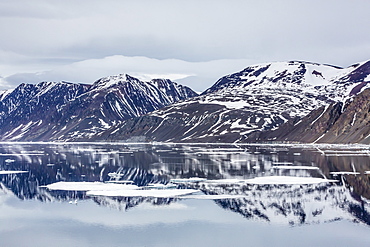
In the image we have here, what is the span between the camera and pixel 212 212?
175 feet

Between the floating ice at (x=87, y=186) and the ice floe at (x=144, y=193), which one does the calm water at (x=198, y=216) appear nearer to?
the ice floe at (x=144, y=193)

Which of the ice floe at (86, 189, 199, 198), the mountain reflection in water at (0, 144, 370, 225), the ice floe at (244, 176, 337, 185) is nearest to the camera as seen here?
the mountain reflection in water at (0, 144, 370, 225)

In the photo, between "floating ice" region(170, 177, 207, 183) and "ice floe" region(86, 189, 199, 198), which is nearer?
"ice floe" region(86, 189, 199, 198)

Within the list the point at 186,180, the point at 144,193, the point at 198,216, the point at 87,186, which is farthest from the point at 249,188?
the point at 87,186

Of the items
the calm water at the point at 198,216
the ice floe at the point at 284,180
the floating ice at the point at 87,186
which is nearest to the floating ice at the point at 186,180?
the calm water at the point at 198,216

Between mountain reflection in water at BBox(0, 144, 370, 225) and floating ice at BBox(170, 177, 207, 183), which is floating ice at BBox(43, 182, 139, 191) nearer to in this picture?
mountain reflection in water at BBox(0, 144, 370, 225)

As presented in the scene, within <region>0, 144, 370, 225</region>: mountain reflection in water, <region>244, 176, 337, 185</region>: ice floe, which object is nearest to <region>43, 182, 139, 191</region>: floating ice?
<region>0, 144, 370, 225</region>: mountain reflection in water

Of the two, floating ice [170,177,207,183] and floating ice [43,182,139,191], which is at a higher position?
floating ice [43,182,139,191]

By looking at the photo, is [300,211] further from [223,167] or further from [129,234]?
[223,167]

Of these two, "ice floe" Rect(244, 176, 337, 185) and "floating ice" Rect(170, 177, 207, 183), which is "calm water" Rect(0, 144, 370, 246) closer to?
"floating ice" Rect(170, 177, 207, 183)

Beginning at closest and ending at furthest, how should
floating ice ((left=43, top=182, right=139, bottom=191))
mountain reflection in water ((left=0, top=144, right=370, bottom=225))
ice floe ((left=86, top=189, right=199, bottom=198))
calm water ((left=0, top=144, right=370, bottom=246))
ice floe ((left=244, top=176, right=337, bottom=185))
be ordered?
calm water ((left=0, top=144, right=370, bottom=246)), mountain reflection in water ((left=0, top=144, right=370, bottom=225)), ice floe ((left=86, top=189, right=199, bottom=198)), floating ice ((left=43, top=182, right=139, bottom=191)), ice floe ((left=244, top=176, right=337, bottom=185))

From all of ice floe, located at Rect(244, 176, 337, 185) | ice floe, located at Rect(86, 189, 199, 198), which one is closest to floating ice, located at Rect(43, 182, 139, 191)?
ice floe, located at Rect(86, 189, 199, 198)

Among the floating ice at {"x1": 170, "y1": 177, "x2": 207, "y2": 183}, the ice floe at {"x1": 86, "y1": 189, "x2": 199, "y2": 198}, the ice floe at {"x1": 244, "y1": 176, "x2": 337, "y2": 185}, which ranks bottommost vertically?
the ice floe at {"x1": 244, "y1": 176, "x2": 337, "y2": 185}

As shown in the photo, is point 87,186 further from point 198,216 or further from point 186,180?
point 198,216
